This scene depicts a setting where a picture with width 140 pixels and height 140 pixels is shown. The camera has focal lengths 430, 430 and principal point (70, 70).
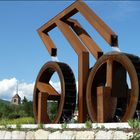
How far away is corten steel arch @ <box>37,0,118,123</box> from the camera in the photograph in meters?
15.8

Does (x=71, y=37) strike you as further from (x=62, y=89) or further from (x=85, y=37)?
(x=62, y=89)

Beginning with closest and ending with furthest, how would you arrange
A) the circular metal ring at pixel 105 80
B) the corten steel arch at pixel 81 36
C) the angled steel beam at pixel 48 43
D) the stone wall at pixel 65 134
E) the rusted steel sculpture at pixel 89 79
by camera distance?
the stone wall at pixel 65 134 < the circular metal ring at pixel 105 80 < the rusted steel sculpture at pixel 89 79 < the corten steel arch at pixel 81 36 < the angled steel beam at pixel 48 43

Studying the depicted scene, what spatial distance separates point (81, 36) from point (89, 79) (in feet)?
10.7

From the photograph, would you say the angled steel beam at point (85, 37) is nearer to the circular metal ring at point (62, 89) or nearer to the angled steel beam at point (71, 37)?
the angled steel beam at point (71, 37)

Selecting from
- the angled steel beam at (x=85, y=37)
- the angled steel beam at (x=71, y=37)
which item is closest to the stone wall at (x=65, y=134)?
the angled steel beam at (x=71, y=37)

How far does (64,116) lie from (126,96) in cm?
292

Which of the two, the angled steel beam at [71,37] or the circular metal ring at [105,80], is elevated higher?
the angled steel beam at [71,37]

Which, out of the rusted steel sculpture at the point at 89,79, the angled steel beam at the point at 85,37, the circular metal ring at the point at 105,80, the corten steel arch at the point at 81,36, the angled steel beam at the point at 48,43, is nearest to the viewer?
the circular metal ring at the point at 105,80

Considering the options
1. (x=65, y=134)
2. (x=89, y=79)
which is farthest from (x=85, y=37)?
(x=65, y=134)

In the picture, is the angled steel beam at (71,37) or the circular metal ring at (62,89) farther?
the angled steel beam at (71,37)

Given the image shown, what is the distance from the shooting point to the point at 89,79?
1497 centimetres

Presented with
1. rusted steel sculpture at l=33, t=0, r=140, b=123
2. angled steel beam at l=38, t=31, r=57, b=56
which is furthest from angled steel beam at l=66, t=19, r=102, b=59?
angled steel beam at l=38, t=31, r=57, b=56

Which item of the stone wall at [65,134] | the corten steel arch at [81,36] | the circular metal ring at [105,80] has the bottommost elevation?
the stone wall at [65,134]

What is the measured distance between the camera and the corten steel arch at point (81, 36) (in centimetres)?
1577
